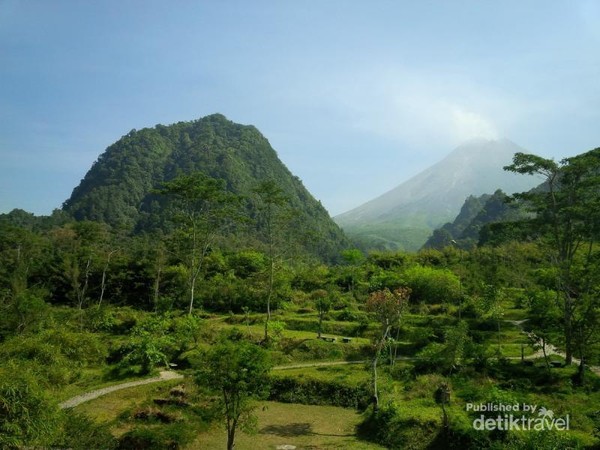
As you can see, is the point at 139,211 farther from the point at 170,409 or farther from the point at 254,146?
the point at 170,409

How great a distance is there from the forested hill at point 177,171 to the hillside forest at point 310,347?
55.9 metres

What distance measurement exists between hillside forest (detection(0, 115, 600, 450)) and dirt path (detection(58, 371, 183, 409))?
1.06 ft

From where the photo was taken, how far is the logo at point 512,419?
1250 cm

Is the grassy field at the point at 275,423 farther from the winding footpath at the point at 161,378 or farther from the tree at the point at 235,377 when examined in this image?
the tree at the point at 235,377

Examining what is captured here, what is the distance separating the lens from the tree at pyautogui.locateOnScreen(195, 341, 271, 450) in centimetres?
1189

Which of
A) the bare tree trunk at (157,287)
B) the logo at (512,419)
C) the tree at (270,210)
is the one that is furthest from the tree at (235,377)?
the bare tree trunk at (157,287)

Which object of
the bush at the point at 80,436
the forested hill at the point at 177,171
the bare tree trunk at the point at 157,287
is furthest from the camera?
the forested hill at the point at 177,171

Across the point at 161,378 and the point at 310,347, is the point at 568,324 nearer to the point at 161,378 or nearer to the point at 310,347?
the point at 310,347

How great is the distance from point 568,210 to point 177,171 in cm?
8570

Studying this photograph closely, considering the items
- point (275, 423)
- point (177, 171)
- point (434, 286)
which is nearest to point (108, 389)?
point (275, 423)

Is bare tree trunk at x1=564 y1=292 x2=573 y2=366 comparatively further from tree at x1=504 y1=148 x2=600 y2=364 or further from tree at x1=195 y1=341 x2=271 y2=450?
tree at x1=195 y1=341 x2=271 y2=450

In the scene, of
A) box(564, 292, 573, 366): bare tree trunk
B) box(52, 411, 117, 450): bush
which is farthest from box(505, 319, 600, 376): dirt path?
box(52, 411, 117, 450): bush

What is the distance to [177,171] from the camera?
95.4 m

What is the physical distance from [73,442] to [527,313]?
29.7m
